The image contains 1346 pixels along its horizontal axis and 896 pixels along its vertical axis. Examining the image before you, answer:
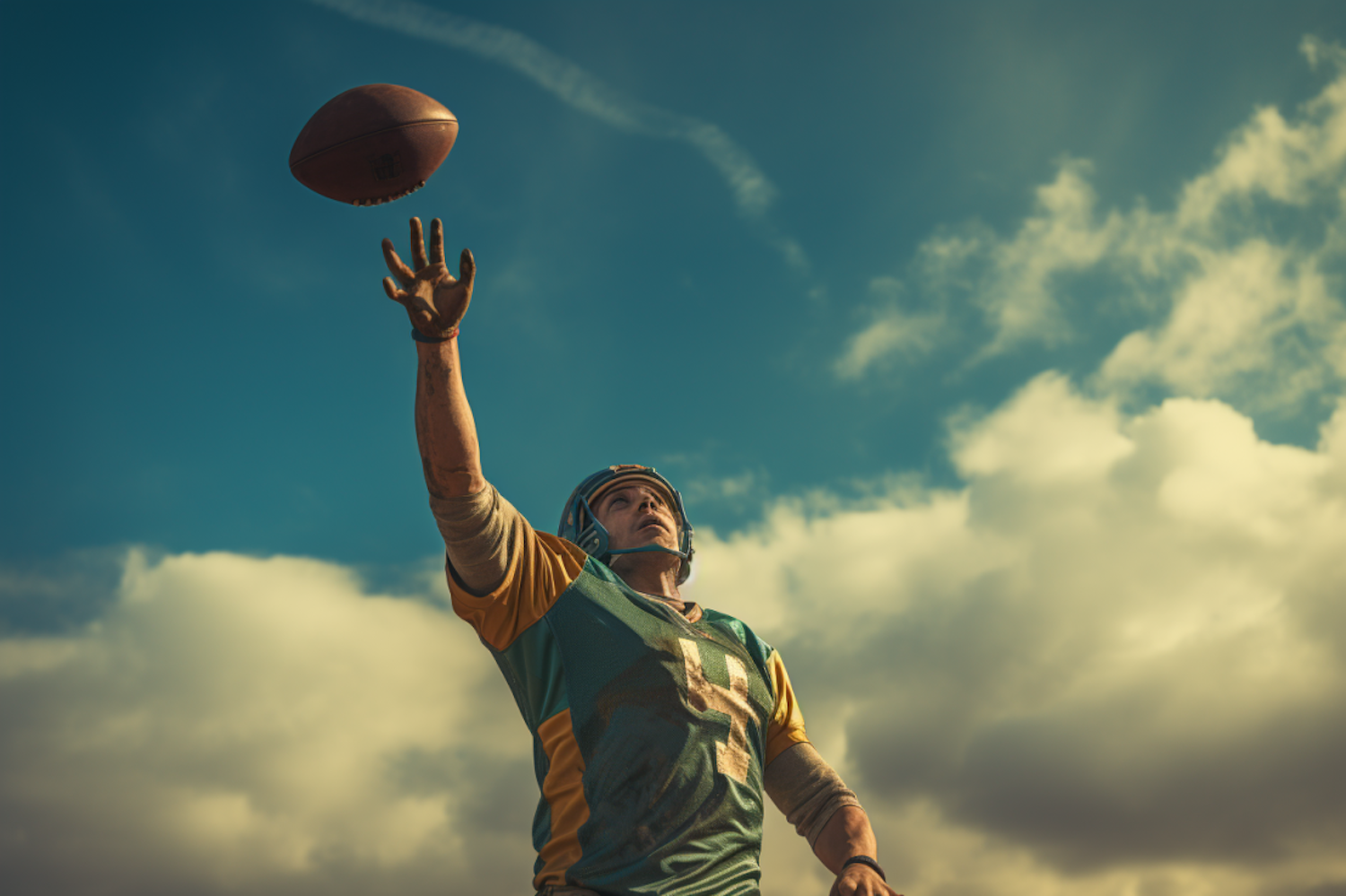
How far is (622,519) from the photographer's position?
24.4ft

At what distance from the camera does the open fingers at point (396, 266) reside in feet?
16.8

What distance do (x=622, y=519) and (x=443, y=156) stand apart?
2.79m

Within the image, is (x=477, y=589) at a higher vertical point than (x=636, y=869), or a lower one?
higher

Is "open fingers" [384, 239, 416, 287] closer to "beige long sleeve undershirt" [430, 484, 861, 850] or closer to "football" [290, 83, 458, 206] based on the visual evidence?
"beige long sleeve undershirt" [430, 484, 861, 850]

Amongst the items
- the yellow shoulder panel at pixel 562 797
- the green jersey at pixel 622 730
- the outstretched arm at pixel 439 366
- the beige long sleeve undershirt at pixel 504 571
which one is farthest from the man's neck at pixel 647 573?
the outstretched arm at pixel 439 366

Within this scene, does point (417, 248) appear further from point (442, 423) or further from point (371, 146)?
point (371, 146)

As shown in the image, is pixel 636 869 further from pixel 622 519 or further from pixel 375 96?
pixel 375 96

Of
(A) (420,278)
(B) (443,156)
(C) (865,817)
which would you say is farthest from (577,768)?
(B) (443,156)

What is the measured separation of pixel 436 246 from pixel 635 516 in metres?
2.81

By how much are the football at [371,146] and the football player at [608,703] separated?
137cm

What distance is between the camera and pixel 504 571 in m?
5.62

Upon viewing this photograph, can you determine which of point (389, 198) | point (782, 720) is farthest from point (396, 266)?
point (782, 720)

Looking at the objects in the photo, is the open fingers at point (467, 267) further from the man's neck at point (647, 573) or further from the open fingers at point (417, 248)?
the man's neck at point (647, 573)

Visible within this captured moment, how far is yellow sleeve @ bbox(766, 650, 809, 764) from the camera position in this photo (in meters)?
6.76
